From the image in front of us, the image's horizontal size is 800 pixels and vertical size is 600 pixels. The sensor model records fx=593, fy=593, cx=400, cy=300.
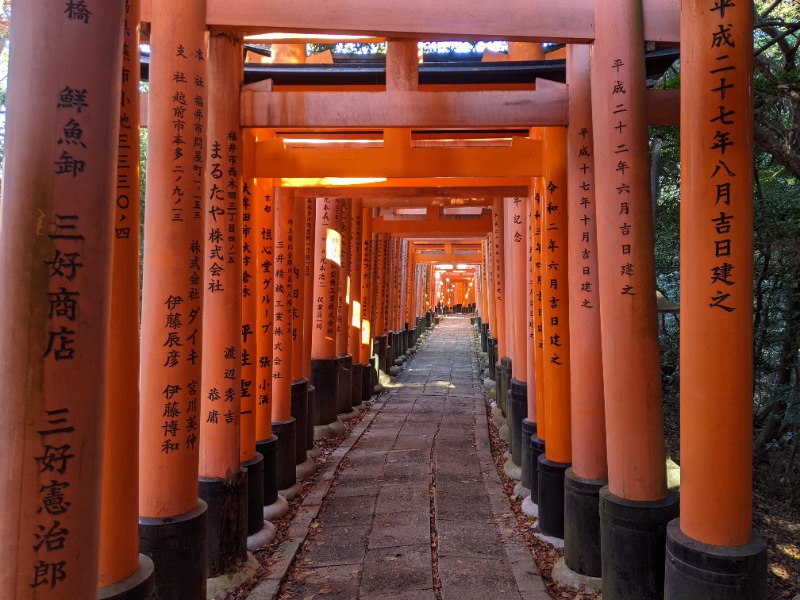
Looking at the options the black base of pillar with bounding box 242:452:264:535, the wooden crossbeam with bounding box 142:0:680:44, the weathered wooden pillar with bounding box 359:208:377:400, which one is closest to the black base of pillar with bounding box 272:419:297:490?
the black base of pillar with bounding box 242:452:264:535

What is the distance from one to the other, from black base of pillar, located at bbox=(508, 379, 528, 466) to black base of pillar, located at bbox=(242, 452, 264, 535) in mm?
2965

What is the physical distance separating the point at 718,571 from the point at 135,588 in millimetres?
2522

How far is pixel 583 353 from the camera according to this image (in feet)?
13.4

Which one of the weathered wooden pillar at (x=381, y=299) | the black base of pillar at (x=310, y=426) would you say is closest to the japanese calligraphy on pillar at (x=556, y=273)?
the black base of pillar at (x=310, y=426)

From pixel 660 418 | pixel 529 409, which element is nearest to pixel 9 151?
pixel 660 418

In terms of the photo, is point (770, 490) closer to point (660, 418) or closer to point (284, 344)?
point (660, 418)

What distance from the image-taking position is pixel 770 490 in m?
7.02

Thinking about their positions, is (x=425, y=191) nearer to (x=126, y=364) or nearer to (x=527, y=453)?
(x=527, y=453)

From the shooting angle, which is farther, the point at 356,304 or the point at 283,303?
the point at 356,304

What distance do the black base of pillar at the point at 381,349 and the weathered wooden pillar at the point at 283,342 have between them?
24.0ft

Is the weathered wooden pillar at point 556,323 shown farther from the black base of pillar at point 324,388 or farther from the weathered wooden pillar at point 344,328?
the weathered wooden pillar at point 344,328

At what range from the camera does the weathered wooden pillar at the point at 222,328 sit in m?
4.19

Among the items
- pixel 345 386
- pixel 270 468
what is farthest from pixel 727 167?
pixel 345 386

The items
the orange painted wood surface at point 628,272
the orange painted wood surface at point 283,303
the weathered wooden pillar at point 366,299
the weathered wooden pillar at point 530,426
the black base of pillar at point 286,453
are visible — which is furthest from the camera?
the weathered wooden pillar at point 366,299
